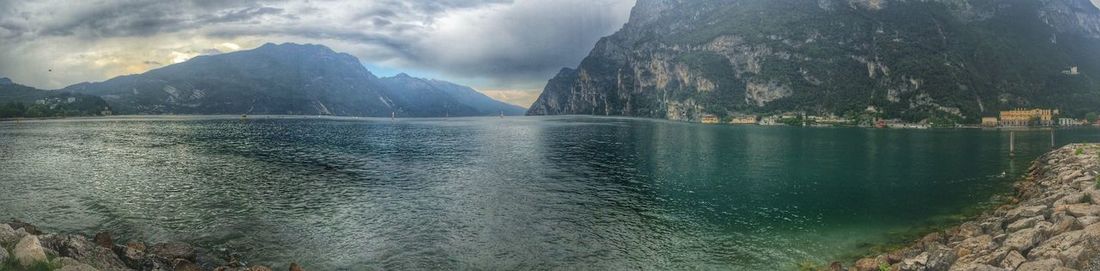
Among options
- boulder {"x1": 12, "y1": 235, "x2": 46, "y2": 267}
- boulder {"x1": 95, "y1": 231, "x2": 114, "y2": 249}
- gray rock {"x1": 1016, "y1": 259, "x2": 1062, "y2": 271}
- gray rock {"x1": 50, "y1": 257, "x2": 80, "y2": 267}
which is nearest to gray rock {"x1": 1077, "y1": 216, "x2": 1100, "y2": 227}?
gray rock {"x1": 1016, "y1": 259, "x2": 1062, "y2": 271}

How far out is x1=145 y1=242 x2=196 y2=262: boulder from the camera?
93.9 ft

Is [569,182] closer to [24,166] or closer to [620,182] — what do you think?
[620,182]

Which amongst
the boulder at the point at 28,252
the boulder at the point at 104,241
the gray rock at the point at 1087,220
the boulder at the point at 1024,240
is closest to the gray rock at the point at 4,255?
the boulder at the point at 28,252

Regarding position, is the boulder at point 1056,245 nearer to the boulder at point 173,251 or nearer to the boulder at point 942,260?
the boulder at point 942,260

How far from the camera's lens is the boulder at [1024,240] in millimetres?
21430

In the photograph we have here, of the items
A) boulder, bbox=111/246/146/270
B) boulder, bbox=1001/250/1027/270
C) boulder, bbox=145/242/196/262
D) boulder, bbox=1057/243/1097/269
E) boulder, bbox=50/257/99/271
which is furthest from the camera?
boulder, bbox=145/242/196/262

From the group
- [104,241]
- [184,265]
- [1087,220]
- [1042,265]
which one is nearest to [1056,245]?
[1042,265]

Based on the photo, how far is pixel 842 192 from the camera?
5234 centimetres

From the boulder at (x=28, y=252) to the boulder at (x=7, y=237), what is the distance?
1.79 m

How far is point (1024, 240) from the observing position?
21.9m

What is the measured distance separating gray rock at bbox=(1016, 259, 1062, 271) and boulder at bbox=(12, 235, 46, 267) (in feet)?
113

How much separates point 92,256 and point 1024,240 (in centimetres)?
4044

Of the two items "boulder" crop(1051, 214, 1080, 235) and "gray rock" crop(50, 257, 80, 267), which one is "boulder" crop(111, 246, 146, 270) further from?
"boulder" crop(1051, 214, 1080, 235)

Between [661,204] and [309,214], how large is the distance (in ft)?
97.9
